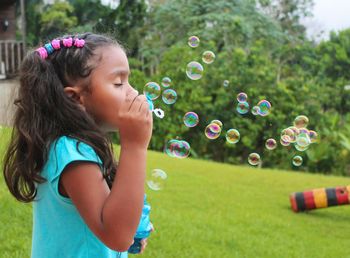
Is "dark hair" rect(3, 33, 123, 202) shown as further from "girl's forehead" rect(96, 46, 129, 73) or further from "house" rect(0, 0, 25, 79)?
"house" rect(0, 0, 25, 79)

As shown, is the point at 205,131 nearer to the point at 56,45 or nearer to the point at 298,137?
the point at 298,137

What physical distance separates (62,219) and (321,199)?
4.30 m

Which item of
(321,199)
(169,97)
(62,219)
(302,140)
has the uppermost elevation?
(62,219)

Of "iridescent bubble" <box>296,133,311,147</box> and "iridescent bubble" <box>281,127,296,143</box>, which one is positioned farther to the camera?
"iridescent bubble" <box>296,133,311,147</box>

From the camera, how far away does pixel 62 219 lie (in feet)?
4.98

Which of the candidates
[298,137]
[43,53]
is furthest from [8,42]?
[43,53]

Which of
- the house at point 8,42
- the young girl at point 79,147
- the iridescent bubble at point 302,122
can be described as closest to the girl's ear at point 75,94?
the young girl at point 79,147

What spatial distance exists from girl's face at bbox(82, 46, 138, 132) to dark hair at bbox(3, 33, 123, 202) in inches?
0.9

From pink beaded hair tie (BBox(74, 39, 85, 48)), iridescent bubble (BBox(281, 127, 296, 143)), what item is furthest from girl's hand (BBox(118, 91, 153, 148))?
iridescent bubble (BBox(281, 127, 296, 143))

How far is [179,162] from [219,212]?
2.91 metres

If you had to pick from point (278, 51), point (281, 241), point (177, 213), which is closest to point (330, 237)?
point (281, 241)

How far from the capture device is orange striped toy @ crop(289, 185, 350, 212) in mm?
5391

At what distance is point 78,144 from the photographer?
149 cm

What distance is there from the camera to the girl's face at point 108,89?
155 centimetres
